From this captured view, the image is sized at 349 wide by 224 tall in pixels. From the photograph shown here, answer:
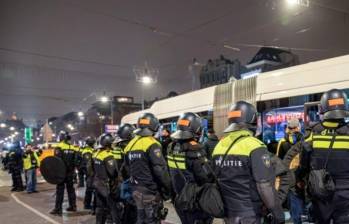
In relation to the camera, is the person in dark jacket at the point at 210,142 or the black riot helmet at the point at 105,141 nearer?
the black riot helmet at the point at 105,141

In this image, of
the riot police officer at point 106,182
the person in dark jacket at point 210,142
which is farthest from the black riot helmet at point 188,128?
the person in dark jacket at point 210,142

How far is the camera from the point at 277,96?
855 centimetres

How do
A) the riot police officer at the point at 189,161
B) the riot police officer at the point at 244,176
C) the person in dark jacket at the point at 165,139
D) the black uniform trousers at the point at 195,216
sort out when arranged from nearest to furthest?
the riot police officer at the point at 244,176 → the riot police officer at the point at 189,161 → the black uniform trousers at the point at 195,216 → the person in dark jacket at the point at 165,139

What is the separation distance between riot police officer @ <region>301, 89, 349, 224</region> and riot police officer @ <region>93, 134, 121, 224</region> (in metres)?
3.80

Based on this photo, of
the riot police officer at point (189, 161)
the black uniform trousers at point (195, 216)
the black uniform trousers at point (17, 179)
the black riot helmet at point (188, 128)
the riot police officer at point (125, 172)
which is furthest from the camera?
the black uniform trousers at point (17, 179)

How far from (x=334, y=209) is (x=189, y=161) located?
1.71 metres

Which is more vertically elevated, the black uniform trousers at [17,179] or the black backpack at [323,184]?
the black backpack at [323,184]

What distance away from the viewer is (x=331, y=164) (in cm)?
398

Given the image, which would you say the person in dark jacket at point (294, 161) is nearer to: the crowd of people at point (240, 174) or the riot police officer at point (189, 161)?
the crowd of people at point (240, 174)

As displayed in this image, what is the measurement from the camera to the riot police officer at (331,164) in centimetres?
392

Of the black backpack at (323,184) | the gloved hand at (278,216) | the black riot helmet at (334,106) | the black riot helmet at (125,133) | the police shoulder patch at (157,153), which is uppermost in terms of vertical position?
the black riot helmet at (334,106)

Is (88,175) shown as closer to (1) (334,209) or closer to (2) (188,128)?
(2) (188,128)

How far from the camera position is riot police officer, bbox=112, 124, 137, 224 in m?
6.52

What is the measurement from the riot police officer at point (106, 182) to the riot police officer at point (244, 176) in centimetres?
351
